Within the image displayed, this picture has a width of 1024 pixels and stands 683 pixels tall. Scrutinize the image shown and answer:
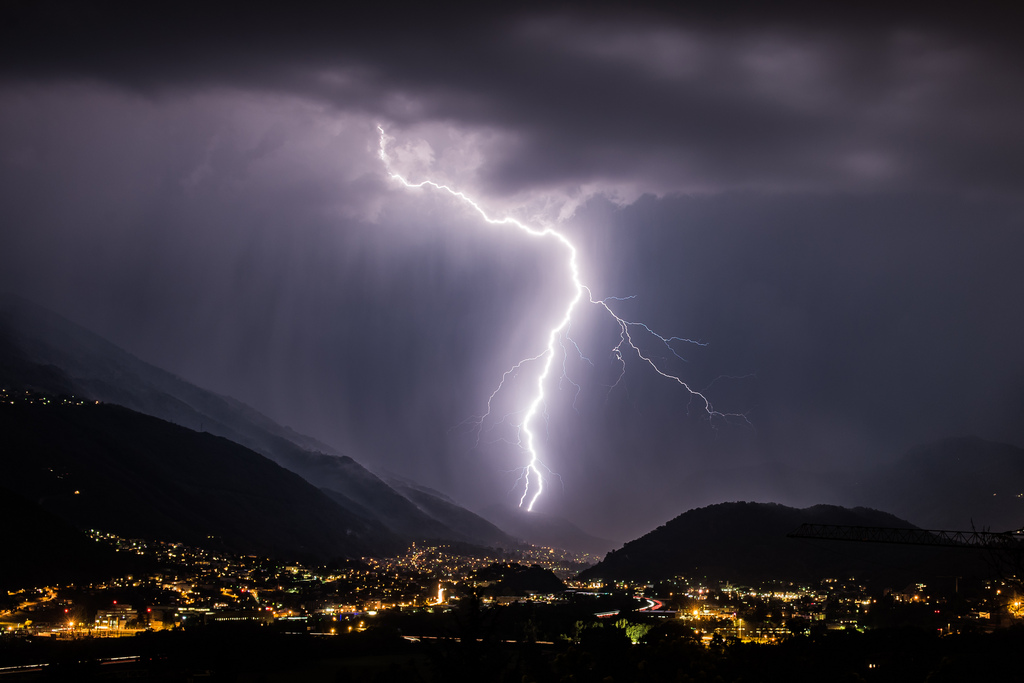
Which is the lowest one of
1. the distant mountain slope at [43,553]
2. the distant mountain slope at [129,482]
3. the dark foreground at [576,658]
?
the dark foreground at [576,658]

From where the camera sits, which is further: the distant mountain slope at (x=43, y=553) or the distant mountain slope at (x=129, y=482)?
the distant mountain slope at (x=129, y=482)

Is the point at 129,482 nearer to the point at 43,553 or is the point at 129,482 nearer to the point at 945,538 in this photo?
the point at 43,553

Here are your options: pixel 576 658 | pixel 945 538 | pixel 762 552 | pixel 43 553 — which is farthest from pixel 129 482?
pixel 945 538

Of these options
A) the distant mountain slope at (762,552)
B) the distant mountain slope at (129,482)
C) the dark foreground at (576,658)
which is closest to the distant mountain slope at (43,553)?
the distant mountain slope at (129,482)

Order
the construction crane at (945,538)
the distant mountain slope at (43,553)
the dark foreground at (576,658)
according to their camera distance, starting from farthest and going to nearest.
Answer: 1. the distant mountain slope at (43,553)
2. the dark foreground at (576,658)
3. the construction crane at (945,538)

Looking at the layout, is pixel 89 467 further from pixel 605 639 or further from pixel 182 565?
pixel 605 639

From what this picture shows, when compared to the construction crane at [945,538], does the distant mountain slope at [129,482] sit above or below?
above

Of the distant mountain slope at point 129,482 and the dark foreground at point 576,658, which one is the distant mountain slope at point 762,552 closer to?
the dark foreground at point 576,658

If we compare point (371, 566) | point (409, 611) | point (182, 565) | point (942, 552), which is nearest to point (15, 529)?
point (182, 565)

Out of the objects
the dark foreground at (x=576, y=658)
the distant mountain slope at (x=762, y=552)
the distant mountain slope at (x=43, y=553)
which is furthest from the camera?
the distant mountain slope at (x=762, y=552)
